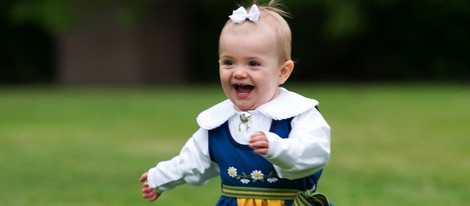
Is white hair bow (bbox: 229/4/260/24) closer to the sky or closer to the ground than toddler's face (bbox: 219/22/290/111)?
closer to the sky

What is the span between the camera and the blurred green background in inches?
292

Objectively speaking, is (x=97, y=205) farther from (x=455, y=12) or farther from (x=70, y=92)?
(x=455, y=12)

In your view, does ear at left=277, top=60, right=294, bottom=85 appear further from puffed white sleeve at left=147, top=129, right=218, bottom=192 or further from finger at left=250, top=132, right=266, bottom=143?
finger at left=250, top=132, right=266, bottom=143

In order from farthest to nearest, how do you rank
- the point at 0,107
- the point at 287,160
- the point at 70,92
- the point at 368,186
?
the point at 70,92
the point at 0,107
the point at 368,186
the point at 287,160

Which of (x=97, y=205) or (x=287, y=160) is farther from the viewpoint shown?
(x=97, y=205)

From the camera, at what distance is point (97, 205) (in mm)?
6293

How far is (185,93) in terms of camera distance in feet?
60.7

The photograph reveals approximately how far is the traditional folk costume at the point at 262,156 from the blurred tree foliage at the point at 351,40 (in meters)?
19.6

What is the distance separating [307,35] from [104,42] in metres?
5.26

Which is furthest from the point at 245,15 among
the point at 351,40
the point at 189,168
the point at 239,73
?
the point at 351,40

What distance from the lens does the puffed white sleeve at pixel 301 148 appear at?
3654 millimetres

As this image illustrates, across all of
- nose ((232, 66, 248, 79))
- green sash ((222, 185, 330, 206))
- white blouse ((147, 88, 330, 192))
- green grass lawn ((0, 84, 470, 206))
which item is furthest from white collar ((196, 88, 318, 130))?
green grass lawn ((0, 84, 470, 206))

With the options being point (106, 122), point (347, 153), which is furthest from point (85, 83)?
point (347, 153)

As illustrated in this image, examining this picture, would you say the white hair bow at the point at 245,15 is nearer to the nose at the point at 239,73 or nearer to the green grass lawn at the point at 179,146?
the nose at the point at 239,73
